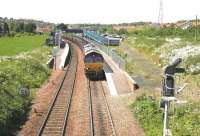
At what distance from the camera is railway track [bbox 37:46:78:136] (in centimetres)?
2220

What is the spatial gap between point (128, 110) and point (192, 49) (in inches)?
913

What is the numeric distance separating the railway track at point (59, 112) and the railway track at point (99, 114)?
1507mm

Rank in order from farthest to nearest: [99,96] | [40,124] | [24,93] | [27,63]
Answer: [27,63], [99,96], [24,93], [40,124]

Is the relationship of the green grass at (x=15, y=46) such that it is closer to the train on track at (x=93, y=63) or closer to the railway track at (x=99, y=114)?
the train on track at (x=93, y=63)

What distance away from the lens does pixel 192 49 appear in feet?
158

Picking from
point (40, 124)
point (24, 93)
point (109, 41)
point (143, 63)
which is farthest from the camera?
point (109, 41)

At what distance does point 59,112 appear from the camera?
26.5 meters

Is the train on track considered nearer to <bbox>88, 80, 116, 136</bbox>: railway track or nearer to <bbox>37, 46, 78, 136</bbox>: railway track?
<bbox>37, 46, 78, 136</bbox>: railway track

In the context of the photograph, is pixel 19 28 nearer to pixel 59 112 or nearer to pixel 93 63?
pixel 93 63

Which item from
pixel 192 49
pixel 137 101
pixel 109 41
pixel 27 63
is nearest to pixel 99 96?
pixel 137 101

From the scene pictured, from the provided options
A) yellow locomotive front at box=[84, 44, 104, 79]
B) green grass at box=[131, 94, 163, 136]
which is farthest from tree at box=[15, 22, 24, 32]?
green grass at box=[131, 94, 163, 136]

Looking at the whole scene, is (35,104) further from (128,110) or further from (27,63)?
(27,63)

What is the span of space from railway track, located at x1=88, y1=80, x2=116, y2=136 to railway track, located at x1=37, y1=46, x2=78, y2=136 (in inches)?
59.3

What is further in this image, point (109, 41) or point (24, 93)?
point (109, 41)
